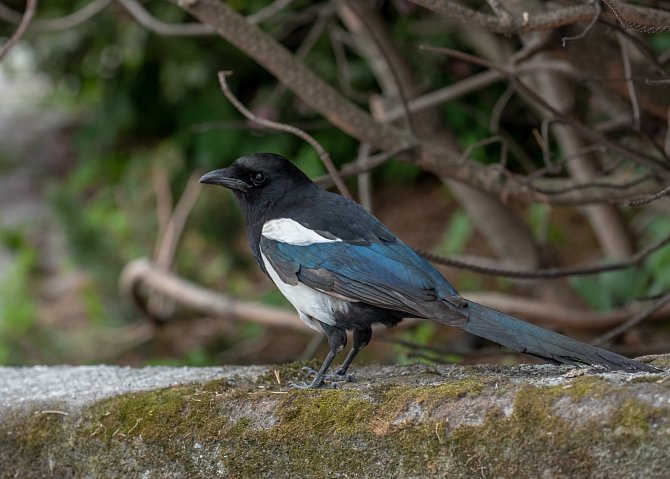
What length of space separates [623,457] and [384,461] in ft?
1.67

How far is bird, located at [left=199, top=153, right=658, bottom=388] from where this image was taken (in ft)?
7.84

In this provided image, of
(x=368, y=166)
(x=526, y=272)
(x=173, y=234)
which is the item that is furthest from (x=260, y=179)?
(x=173, y=234)

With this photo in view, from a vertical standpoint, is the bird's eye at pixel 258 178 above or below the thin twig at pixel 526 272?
above

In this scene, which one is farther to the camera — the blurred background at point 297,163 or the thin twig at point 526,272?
the blurred background at point 297,163

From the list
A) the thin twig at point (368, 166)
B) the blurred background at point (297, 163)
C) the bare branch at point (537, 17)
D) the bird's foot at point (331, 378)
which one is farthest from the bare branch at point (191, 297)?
the bare branch at point (537, 17)

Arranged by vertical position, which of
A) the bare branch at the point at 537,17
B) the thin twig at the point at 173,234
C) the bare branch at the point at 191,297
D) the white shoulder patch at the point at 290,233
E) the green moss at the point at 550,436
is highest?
the bare branch at the point at 537,17

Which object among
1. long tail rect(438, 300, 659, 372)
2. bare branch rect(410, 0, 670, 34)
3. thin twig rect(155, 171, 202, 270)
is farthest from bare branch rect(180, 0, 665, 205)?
thin twig rect(155, 171, 202, 270)

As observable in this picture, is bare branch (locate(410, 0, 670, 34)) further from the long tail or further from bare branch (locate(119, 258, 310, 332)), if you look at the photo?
bare branch (locate(119, 258, 310, 332))

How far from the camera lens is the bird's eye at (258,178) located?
119 inches

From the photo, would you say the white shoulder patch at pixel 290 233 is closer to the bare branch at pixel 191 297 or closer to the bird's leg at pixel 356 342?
the bird's leg at pixel 356 342

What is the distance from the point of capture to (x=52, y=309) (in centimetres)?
757

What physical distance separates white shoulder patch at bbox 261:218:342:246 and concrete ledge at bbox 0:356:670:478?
1.26ft

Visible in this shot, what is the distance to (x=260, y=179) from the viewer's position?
3.03m

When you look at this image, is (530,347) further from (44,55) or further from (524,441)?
(44,55)
